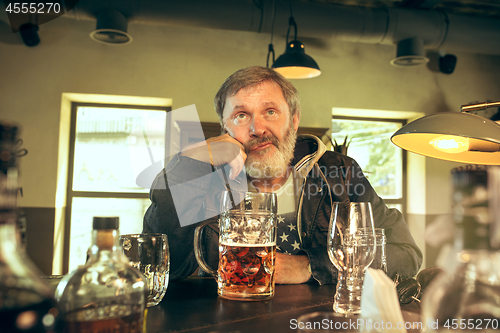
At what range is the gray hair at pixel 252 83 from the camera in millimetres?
1796

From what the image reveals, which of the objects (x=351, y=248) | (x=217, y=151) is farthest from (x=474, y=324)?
(x=217, y=151)

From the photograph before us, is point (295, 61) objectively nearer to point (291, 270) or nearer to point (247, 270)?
point (291, 270)

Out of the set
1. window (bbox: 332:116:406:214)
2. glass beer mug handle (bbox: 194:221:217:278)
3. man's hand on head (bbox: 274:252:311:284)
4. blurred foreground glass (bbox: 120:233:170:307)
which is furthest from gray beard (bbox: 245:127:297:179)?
window (bbox: 332:116:406:214)

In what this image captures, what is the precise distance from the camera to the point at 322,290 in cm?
Result: 99

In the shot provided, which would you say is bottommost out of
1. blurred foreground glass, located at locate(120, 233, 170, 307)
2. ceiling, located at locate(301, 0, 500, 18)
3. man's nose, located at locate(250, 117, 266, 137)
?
blurred foreground glass, located at locate(120, 233, 170, 307)

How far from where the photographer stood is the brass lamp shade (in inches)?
34.6

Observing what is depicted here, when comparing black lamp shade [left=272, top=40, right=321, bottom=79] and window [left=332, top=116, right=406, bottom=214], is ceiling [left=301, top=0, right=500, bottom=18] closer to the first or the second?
black lamp shade [left=272, top=40, right=321, bottom=79]

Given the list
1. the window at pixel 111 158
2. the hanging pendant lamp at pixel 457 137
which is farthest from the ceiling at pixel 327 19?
the hanging pendant lamp at pixel 457 137

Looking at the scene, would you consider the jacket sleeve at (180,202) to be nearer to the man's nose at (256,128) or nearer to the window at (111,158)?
the man's nose at (256,128)

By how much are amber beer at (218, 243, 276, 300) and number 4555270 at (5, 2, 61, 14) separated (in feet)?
9.91

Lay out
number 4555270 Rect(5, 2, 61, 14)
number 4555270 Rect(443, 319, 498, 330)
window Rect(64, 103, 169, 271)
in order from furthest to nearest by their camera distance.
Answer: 1. window Rect(64, 103, 169, 271)
2. number 4555270 Rect(5, 2, 61, 14)
3. number 4555270 Rect(443, 319, 498, 330)

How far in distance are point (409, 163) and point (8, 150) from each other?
5.05 meters

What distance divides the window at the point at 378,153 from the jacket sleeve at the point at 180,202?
362cm

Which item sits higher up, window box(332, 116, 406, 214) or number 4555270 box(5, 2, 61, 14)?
number 4555270 box(5, 2, 61, 14)
